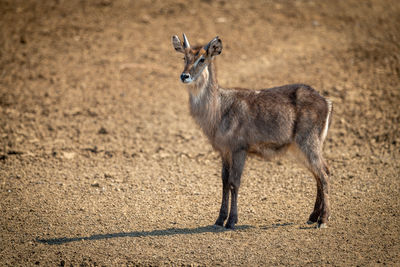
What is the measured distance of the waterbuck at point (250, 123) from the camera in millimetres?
6938

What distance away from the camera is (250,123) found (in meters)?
7.05

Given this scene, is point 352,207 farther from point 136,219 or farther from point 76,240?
point 76,240

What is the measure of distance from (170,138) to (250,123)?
373 centimetres

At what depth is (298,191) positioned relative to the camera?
26.9 feet

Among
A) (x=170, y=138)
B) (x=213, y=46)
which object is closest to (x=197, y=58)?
(x=213, y=46)

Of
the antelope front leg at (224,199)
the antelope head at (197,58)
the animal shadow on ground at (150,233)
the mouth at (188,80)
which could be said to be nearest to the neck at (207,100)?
the antelope head at (197,58)

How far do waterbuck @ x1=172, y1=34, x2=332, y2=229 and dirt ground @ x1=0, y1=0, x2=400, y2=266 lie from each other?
0.66 meters

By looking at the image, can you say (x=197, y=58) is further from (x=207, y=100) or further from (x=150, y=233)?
(x=150, y=233)

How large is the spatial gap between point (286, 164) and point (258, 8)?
28.8ft

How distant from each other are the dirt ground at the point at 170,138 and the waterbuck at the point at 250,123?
2.17 feet

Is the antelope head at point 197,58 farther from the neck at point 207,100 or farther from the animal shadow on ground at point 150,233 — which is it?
the animal shadow on ground at point 150,233

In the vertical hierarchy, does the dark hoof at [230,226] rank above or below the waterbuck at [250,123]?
below

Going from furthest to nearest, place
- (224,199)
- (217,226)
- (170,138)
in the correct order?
(170,138) → (224,199) → (217,226)

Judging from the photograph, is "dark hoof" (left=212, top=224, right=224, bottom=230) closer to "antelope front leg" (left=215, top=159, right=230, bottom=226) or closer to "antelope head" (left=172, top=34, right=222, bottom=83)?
"antelope front leg" (left=215, top=159, right=230, bottom=226)
